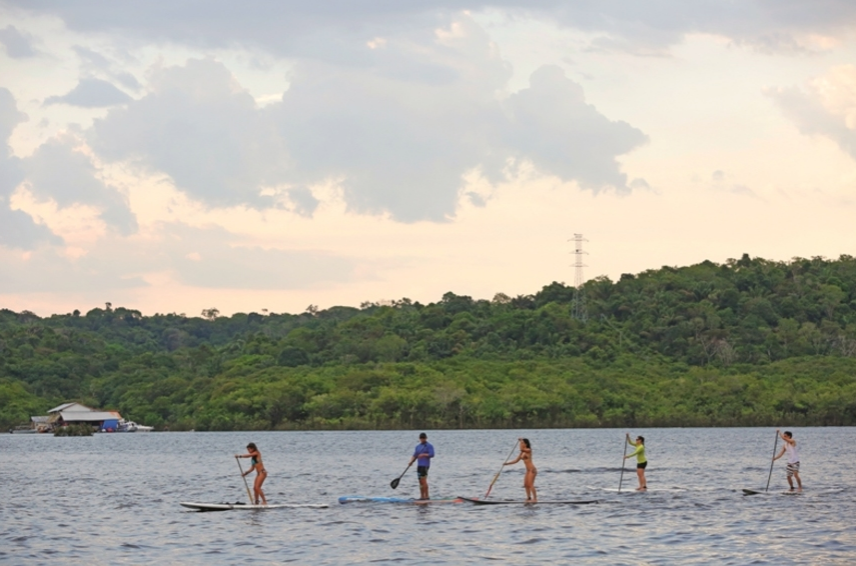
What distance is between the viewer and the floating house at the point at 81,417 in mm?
158250

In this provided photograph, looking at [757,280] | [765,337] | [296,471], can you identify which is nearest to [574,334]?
[765,337]

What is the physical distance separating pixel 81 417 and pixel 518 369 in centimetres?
5598

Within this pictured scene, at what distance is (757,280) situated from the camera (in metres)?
194

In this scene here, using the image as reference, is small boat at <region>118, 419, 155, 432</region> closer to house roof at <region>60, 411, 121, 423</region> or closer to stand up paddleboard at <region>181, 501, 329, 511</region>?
house roof at <region>60, 411, 121, 423</region>

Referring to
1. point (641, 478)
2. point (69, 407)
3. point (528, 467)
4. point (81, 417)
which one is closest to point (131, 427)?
point (81, 417)

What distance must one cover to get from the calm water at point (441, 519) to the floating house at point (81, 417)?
8802 centimetres

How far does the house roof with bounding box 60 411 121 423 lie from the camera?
159 meters

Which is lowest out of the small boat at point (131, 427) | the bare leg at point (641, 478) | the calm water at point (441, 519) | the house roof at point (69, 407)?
the calm water at point (441, 519)

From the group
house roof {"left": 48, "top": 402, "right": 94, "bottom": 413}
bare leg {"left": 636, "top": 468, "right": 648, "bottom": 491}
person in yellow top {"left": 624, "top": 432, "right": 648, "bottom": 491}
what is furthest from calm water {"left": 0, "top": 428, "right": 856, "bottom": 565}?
house roof {"left": 48, "top": 402, "right": 94, "bottom": 413}

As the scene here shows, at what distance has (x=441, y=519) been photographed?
129ft

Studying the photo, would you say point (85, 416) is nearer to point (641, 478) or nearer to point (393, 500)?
point (393, 500)

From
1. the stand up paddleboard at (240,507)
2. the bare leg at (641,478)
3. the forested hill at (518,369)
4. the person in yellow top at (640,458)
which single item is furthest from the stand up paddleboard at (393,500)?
the forested hill at (518,369)

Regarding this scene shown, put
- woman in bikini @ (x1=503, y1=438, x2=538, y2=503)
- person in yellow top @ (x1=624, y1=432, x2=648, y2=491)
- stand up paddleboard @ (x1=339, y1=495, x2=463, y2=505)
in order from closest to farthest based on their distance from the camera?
1. woman in bikini @ (x1=503, y1=438, x2=538, y2=503)
2. stand up paddleboard @ (x1=339, y1=495, x2=463, y2=505)
3. person in yellow top @ (x1=624, y1=432, x2=648, y2=491)

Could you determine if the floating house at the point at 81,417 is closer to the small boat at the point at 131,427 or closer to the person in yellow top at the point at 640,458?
the small boat at the point at 131,427
